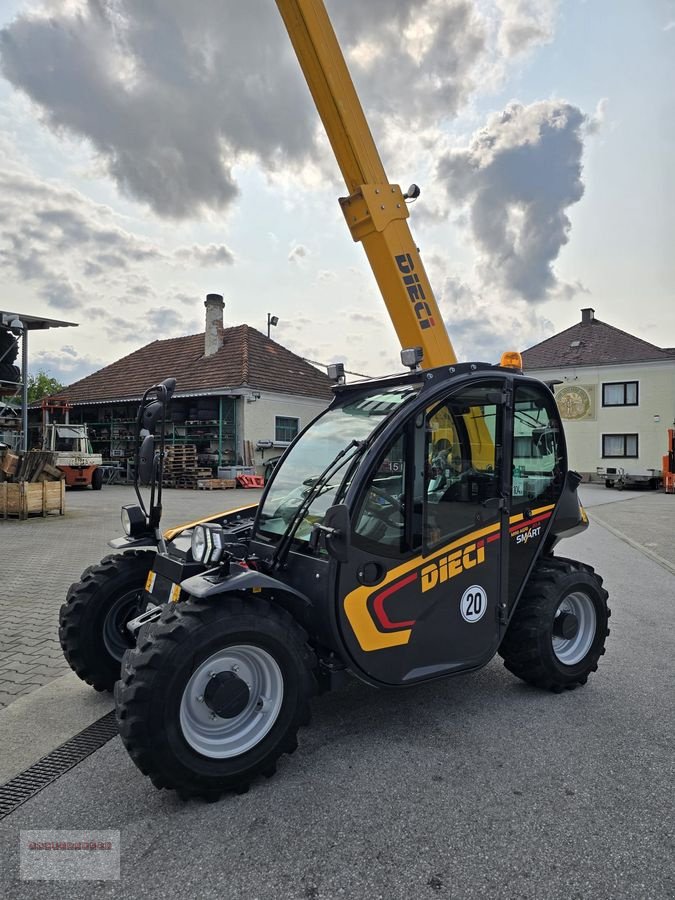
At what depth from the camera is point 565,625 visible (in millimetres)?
3984

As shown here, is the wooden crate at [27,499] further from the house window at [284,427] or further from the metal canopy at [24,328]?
the house window at [284,427]

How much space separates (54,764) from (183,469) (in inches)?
820

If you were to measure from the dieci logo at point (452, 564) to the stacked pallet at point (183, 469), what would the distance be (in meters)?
20.3

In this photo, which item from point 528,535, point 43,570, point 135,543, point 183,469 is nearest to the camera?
point 528,535

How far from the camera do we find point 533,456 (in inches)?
153

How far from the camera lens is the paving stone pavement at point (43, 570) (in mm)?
4461

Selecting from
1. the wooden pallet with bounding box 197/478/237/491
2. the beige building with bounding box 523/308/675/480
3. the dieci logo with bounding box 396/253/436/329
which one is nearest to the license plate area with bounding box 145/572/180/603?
the dieci logo with bounding box 396/253/436/329

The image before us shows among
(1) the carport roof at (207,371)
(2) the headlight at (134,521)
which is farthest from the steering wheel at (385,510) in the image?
(1) the carport roof at (207,371)

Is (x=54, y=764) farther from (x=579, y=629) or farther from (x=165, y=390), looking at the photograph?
(x=579, y=629)

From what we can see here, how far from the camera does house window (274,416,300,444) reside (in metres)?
26.3

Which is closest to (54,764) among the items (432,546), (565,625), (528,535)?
(432,546)

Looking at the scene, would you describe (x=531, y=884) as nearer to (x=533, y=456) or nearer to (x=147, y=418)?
(x=533, y=456)

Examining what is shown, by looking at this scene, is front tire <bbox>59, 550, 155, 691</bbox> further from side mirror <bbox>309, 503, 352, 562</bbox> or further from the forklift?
side mirror <bbox>309, 503, 352, 562</bbox>

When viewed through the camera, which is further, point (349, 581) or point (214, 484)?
point (214, 484)
